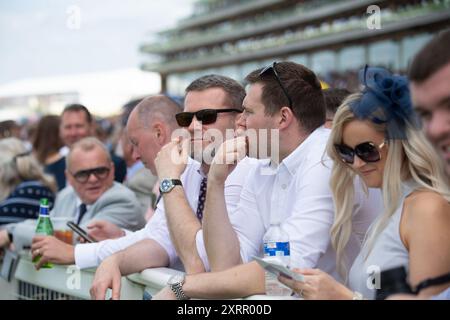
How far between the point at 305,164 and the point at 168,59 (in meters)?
65.3

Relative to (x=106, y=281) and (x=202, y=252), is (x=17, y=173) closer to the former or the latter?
(x=106, y=281)

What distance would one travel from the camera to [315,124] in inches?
124

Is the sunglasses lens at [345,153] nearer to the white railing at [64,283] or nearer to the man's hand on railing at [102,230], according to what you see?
the white railing at [64,283]

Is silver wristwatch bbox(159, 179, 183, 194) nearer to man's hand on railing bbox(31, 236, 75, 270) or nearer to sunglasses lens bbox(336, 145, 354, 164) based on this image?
man's hand on railing bbox(31, 236, 75, 270)

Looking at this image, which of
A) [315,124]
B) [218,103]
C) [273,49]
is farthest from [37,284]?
[273,49]

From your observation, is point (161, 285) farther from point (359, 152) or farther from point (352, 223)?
point (359, 152)

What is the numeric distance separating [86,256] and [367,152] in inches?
71.4

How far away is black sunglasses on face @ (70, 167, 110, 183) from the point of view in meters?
4.70

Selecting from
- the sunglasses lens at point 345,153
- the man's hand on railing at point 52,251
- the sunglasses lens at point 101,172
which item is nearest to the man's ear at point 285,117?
the sunglasses lens at point 345,153

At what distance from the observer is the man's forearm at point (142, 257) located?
3365 mm

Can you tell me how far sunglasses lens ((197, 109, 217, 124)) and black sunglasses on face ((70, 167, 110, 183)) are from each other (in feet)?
4.53

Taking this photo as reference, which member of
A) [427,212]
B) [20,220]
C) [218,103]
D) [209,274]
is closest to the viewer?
[427,212]

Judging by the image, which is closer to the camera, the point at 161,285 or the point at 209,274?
the point at 209,274

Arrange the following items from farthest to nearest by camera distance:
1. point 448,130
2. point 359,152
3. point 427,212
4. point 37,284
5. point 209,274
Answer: point 37,284
point 209,274
point 359,152
point 427,212
point 448,130
